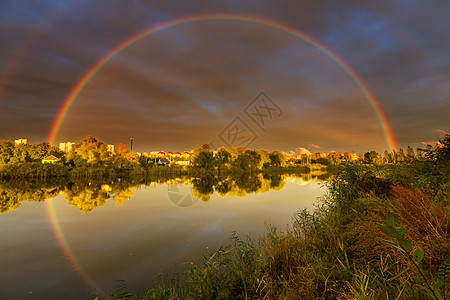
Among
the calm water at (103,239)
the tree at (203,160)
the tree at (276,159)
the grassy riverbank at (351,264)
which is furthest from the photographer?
the tree at (276,159)

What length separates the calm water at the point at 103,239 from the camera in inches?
262

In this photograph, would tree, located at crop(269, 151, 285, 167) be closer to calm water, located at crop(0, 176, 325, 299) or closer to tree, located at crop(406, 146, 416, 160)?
calm water, located at crop(0, 176, 325, 299)

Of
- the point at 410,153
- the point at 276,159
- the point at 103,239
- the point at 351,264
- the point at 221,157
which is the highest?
the point at 276,159

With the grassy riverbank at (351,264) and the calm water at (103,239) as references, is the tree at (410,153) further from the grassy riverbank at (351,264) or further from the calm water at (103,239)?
the calm water at (103,239)

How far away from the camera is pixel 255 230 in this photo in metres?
11.3

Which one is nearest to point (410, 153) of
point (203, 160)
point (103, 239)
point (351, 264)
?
point (351, 264)

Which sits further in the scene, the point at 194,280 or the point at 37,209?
the point at 37,209

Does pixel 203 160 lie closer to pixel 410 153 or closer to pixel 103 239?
pixel 103 239

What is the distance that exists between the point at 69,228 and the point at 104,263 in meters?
6.15

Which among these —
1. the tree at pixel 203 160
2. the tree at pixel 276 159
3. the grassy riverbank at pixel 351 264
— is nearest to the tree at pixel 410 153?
the grassy riverbank at pixel 351 264

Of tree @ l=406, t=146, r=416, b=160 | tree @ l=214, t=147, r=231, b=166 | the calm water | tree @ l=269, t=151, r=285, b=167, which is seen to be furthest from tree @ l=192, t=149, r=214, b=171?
tree @ l=406, t=146, r=416, b=160

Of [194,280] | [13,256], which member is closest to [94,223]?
[13,256]

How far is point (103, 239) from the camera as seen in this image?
1042cm

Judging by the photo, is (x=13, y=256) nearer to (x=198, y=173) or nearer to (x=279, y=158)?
(x=198, y=173)
